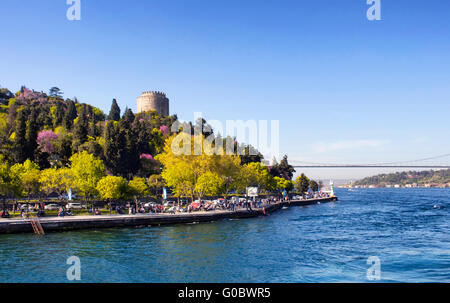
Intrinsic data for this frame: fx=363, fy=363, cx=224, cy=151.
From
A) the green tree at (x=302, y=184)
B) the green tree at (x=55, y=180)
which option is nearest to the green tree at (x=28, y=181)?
the green tree at (x=55, y=180)

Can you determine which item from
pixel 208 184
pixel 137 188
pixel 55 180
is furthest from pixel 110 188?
pixel 208 184

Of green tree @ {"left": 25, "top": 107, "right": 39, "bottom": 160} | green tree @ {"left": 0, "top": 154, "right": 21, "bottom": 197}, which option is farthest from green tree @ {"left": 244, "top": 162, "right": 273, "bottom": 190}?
green tree @ {"left": 0, "top": 154, "right": 21, "bottom": 197}

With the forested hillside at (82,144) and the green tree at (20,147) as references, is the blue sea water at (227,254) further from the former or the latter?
the green tree at (20,147)

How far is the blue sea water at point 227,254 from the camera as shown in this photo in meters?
23.0

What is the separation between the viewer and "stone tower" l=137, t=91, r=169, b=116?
176 metres

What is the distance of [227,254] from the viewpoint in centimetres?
2956

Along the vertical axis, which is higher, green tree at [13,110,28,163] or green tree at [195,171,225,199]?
green tree at [13,110,28,163]

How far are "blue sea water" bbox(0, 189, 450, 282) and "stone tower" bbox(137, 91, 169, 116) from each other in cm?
13738

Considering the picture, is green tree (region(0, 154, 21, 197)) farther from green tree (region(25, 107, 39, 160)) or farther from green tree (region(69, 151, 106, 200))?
green tree (region(25, 107, 39, 160))

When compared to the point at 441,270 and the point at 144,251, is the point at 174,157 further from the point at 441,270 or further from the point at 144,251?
the point at 441,270

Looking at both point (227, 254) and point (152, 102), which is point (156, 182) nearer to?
point (227, 254)

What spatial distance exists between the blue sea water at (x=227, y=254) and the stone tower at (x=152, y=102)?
137378 mm

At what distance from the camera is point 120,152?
7706cm
